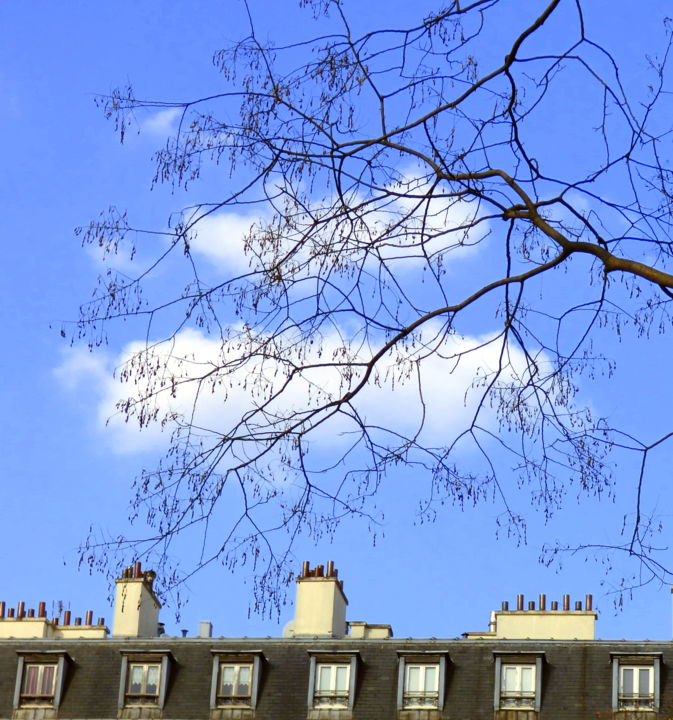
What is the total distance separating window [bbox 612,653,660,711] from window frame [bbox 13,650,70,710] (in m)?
12.1

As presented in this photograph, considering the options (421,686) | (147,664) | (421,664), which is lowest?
(421,686)

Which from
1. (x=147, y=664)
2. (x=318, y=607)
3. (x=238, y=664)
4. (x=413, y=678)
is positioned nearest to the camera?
(x=413, y=678)

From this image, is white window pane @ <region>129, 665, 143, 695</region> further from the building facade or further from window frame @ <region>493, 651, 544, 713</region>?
window frame @ <region>493, 651, 544, 713</region>

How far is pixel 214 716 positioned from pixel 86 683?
3.10m

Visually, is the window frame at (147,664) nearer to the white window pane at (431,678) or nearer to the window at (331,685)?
the window at (331,685)

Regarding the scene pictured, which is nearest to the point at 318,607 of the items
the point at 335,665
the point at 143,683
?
the point at 335,665

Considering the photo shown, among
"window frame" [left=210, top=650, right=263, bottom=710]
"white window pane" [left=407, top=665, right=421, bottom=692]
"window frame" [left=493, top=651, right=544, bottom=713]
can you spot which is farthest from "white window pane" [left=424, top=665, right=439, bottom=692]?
"window frame" [left=210, top=650, right=263, bottom=710]

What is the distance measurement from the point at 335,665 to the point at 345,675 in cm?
31

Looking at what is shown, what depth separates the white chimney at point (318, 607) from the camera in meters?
40.2

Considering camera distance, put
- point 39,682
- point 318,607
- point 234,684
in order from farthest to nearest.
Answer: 1. point 318,607
2. point 39,682
3. point 234,684

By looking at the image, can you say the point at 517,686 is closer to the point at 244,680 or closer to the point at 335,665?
the point at 335,665

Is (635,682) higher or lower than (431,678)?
higher

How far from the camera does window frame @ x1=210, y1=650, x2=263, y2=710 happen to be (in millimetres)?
37719

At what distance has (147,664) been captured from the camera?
38.5 metres
